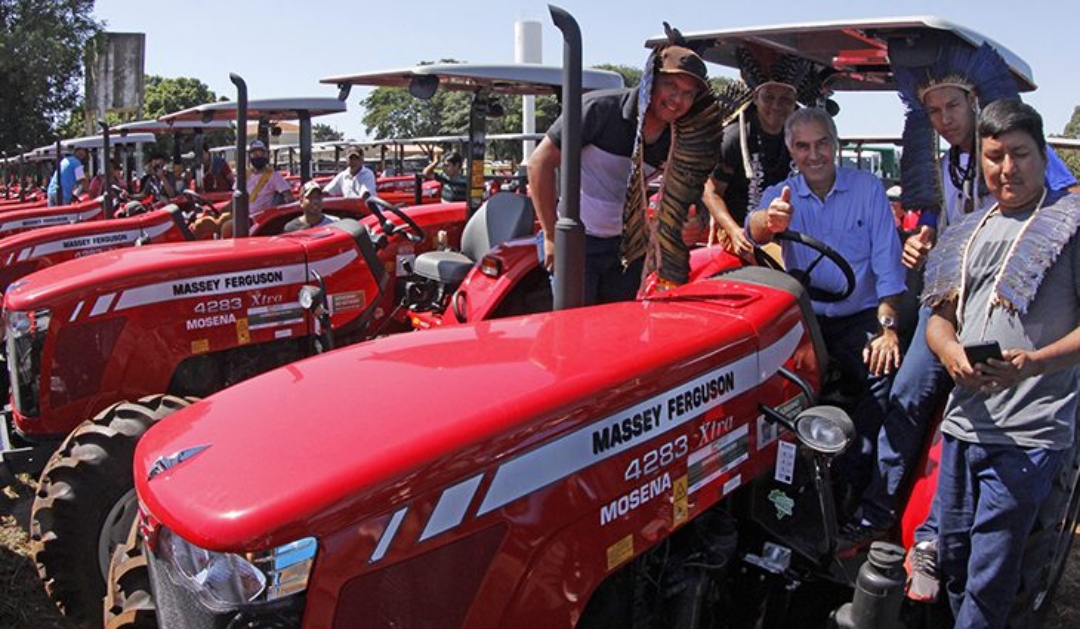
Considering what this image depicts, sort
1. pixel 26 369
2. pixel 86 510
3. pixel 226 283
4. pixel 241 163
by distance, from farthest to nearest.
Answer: pixel 241 163, pixel 226 283, pixel 26 369, pixel 86 510

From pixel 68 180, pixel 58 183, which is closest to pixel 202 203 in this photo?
pixel 58 183

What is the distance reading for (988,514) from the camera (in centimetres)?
227

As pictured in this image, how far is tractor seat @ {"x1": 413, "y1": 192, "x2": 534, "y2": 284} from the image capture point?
532 centimetres

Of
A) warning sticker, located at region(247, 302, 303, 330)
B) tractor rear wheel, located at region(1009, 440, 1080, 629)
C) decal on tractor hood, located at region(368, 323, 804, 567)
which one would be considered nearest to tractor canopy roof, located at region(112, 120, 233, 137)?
warning sticker, located at region(247, 302, 303, 330)

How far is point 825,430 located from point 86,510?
253 cm

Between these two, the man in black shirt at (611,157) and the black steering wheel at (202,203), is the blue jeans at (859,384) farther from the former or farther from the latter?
the black steering wheel at (202,203)

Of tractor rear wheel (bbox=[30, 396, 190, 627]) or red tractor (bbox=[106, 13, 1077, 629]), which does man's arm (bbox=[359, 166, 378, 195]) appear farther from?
red tractor (bbox=[106, 13, 1077, 629])

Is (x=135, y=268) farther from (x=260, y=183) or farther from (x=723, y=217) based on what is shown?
(x=260, y=183)

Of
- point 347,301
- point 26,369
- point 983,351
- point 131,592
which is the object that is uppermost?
point 983,351

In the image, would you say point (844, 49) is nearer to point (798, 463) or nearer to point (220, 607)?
point (798, 463)

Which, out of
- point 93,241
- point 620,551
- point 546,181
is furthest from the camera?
point 93,241

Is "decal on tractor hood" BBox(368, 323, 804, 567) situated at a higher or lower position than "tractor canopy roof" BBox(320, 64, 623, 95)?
lower

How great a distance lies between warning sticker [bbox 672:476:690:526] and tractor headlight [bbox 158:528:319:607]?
0.86 metres

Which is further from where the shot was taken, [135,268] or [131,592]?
[135,268]
